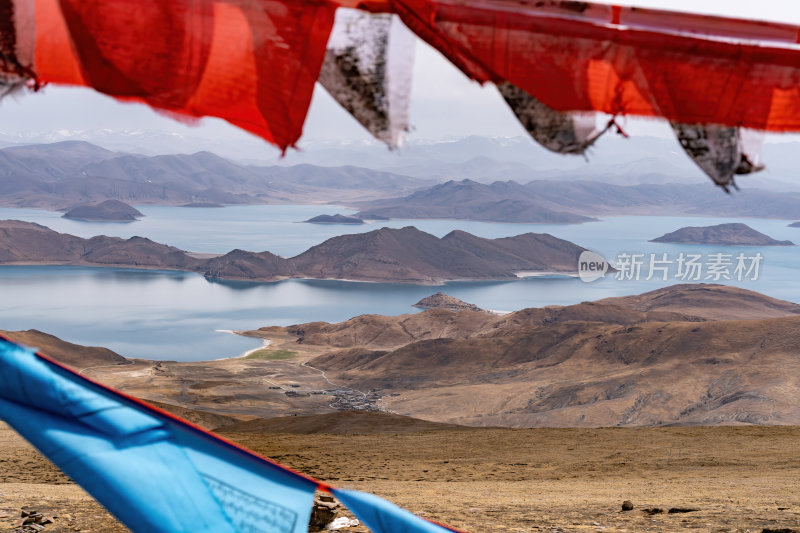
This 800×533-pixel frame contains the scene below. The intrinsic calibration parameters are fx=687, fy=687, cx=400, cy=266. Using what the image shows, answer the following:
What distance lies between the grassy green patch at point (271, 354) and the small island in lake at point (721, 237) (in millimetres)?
98743

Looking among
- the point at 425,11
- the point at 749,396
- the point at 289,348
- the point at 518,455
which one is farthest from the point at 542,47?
the point at 289,348

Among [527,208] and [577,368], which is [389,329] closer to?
[577,368]

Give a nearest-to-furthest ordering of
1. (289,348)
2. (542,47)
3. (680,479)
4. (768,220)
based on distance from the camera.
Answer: (542,47)
(680,479)
(289,348)
(768,220)

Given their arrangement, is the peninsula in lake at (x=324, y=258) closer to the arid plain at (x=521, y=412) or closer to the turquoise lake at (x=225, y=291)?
the turquoise lake at (x=225, y=291)

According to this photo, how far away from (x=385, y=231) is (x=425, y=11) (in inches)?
5268

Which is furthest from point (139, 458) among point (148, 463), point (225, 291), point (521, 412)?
point (225, 291)

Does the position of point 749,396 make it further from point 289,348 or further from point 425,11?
point 289,348

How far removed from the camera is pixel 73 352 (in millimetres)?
62250

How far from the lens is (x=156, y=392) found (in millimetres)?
50062

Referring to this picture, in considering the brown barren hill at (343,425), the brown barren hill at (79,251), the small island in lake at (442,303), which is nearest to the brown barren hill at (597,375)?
the brown barren hill at (343,425)

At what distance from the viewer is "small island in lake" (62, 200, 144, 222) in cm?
16775

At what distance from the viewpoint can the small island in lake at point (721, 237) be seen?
145125mm

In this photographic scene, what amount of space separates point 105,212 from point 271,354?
384ft

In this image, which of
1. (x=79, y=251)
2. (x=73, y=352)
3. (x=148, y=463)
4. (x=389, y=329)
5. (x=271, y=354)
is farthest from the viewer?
(x=79, y=251)
